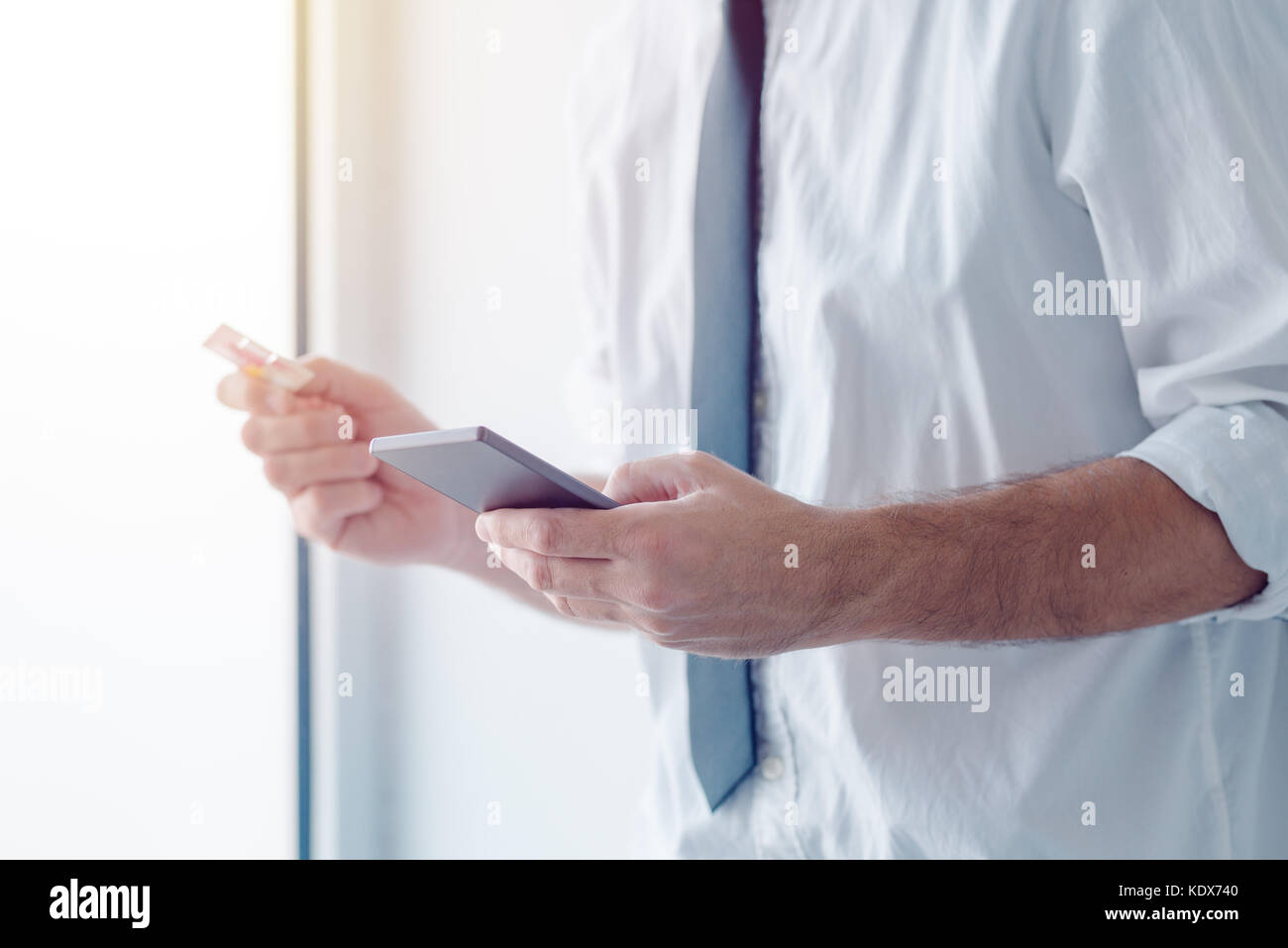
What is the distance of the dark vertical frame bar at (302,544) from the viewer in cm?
124

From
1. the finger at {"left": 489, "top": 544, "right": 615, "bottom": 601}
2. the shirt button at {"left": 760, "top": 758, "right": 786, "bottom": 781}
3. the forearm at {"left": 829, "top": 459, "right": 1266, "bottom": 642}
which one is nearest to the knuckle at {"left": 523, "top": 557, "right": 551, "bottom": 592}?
the finger at {"left": 489, "top": 544, "right": 615, "bottom": 601}

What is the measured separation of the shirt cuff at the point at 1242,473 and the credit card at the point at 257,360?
2.21ft

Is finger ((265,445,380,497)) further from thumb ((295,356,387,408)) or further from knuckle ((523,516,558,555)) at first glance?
knuckle ((523,516,558,555))

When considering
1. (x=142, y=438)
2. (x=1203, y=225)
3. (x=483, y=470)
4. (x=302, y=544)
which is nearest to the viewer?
(x=483, y=470)

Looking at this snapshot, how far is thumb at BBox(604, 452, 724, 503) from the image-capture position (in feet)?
1.76

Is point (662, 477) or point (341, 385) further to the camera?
point (341, 385)

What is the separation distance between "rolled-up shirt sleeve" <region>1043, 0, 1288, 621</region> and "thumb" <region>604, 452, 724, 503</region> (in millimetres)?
285

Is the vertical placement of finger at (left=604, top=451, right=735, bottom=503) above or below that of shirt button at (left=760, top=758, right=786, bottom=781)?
above

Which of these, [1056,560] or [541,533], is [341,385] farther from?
[1056,560]

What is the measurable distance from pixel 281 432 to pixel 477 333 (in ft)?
1.71

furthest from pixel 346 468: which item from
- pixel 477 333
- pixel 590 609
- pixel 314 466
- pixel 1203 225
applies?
pixel 1203 225

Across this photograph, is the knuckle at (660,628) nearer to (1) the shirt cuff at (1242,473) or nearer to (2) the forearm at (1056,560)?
(2) the forearm at (1056,560)

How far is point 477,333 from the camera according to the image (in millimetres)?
1290
